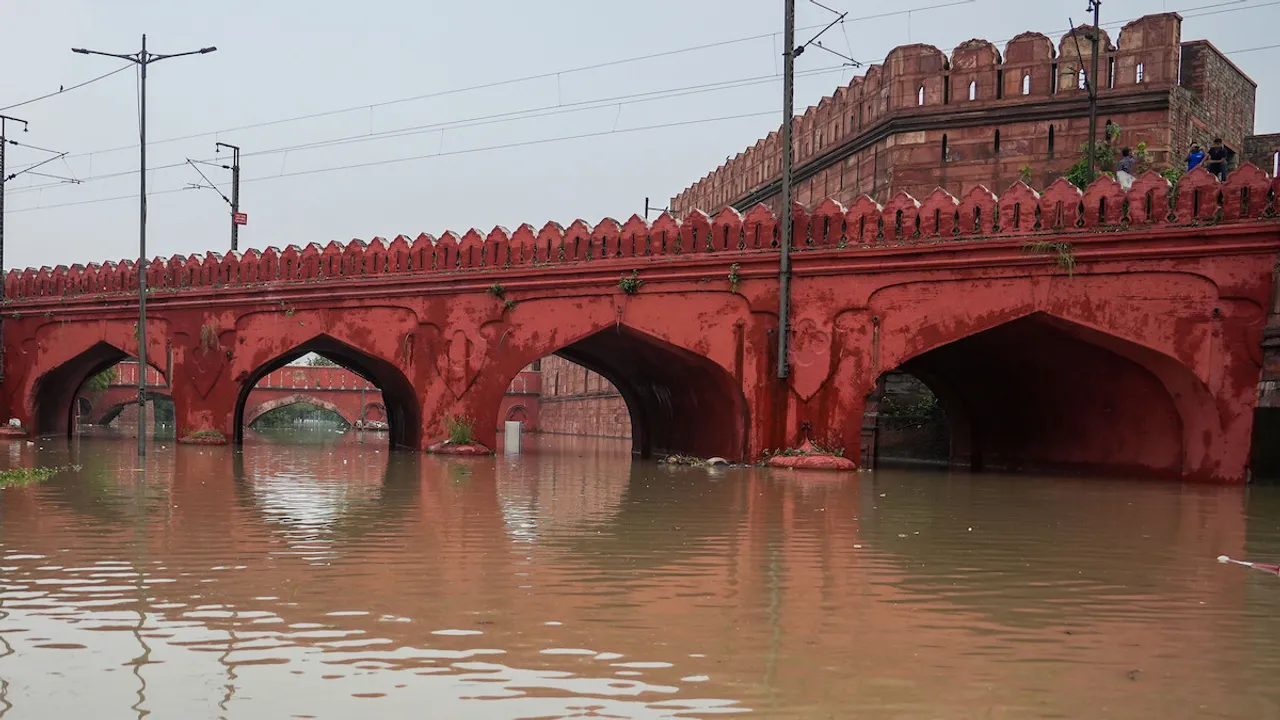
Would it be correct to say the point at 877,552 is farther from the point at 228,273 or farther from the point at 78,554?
the point at 228,273

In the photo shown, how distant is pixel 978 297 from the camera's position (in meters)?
13.4

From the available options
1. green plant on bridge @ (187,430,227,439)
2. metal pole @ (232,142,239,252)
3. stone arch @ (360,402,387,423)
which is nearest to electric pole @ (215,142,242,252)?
metal pole @ (232,142,239,252)

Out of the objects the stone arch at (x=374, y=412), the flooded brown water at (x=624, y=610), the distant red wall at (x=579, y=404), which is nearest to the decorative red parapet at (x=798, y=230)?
the flooded brown water at (x=624, y=610)

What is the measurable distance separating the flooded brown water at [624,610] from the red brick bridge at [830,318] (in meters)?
4.44

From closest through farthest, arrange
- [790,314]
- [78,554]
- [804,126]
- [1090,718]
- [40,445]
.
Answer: [1090,718] → [78,554] → [790,314] → [40,445] → [804,126]

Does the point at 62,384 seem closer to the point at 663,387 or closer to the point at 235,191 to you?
the point at 235,191

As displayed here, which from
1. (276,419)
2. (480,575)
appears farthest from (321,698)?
(276,419)

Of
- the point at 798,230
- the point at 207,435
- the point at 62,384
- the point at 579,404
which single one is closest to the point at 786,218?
the point at 798,230

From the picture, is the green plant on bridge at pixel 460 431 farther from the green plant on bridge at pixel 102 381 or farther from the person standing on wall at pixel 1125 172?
the green plant on bridge at pixel 102 381

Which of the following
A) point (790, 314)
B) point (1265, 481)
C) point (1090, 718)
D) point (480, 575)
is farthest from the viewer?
point (790, 314)

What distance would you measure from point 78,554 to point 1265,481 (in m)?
11.7

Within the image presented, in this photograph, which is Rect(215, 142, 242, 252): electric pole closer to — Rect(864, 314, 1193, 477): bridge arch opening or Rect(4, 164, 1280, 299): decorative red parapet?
Rect(4, 164, 1280, 299): decorative red parapet

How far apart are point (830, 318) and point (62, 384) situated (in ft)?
58.1

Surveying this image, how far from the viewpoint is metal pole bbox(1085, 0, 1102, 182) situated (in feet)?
61.3
